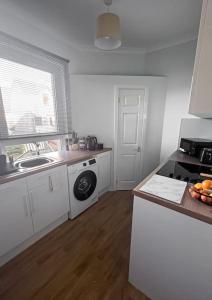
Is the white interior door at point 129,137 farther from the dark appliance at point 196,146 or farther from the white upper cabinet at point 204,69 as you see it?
the white upper cabinet at point 204,69

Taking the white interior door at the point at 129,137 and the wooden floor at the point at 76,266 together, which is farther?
the white interior door at the point at 129,137

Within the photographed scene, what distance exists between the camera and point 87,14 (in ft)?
5.56

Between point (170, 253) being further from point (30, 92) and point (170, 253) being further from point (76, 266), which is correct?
point (30, 92)

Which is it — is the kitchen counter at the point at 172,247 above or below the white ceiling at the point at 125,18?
below

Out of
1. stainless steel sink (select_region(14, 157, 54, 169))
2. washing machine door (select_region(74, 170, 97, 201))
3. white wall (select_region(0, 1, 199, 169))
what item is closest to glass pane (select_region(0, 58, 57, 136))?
stainless steel sink (select_region(14, 157, 54, 169))

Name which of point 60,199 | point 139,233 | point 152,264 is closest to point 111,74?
point 60,199

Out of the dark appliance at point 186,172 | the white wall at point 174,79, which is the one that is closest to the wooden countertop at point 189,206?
the dark appliance at point 186,172

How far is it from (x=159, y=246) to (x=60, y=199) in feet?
4.19

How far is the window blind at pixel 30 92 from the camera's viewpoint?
1.67 m

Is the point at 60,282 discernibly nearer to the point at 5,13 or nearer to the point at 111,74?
the point at 5,13

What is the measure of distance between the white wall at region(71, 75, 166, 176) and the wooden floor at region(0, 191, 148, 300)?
143 centimetres

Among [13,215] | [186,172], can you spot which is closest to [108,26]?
[186,172]

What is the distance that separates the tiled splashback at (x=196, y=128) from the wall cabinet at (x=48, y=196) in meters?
2.03

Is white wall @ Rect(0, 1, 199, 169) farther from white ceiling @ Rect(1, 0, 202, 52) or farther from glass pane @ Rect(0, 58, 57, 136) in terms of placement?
glass pane @ Rect(0, 58, 57, 136)
